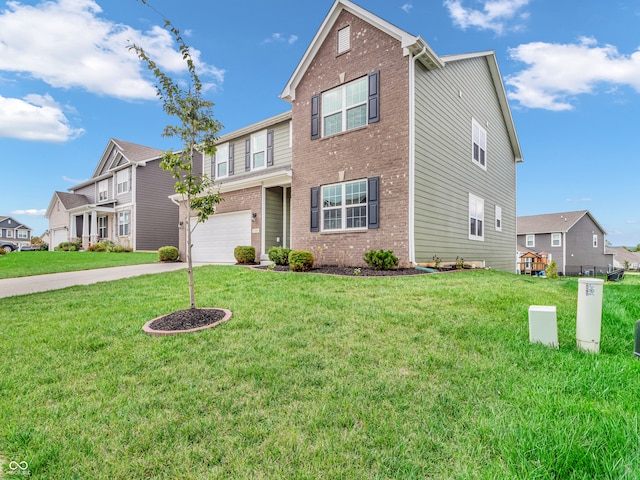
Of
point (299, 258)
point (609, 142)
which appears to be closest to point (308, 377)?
point (299, 258)

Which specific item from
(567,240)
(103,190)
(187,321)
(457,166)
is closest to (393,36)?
(457,166)

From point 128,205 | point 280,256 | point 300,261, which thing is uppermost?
point 128,205

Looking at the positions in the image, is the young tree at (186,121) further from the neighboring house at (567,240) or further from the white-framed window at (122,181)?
the neighboring house at (567,240)

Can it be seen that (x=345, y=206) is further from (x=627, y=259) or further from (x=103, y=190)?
(x=627, y=259)

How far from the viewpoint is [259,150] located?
49.1 ft

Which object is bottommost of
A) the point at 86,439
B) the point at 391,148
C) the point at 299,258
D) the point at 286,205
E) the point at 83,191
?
the point at 86,439

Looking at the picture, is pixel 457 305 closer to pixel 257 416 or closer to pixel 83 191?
pixel 257 416

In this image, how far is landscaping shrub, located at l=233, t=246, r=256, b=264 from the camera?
507 inches

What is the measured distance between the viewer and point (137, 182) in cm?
2241

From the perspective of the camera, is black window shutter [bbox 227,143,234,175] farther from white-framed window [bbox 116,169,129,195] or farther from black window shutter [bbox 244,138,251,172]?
white-framed window [bbox 116,169,129,195]

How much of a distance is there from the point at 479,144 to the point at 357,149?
6624 mm

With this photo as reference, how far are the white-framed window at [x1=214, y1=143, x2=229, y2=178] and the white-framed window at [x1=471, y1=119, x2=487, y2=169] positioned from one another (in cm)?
1133

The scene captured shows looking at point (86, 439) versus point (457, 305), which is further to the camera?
point (457, 305)

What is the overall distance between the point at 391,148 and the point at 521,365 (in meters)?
7.86
